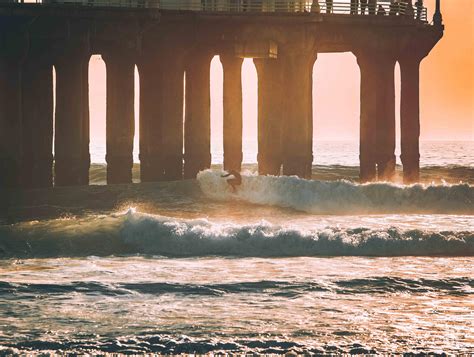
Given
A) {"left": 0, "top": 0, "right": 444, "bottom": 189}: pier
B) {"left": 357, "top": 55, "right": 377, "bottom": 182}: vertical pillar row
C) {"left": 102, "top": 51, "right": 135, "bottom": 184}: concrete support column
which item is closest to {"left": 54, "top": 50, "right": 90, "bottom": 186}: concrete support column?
{"left": 0, "top": 0, "right": 444, "bottom": 189}: pier

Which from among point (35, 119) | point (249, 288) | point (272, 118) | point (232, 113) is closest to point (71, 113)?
point (35, 119)

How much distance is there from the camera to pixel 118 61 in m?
33.5

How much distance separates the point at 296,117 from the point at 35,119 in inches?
356

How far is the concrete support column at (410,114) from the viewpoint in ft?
124

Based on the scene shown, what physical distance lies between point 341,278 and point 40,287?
194 inches

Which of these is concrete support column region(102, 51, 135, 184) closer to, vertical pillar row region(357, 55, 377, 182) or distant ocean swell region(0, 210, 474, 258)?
vertical pillar row region(357, 55, 377, 182)

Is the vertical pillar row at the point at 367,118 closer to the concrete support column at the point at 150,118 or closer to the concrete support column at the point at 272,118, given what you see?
the concrete support column at the point at 272,118

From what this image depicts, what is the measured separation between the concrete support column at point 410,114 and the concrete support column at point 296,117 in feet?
15.3

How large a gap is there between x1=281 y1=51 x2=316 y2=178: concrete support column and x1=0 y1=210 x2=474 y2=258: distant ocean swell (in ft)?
42.3

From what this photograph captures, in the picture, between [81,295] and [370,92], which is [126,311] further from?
[370,92]

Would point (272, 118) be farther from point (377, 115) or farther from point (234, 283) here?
point (234, 283)

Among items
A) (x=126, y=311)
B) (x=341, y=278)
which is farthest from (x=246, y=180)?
(x=126, y=311)

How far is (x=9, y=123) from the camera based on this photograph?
1292 inches

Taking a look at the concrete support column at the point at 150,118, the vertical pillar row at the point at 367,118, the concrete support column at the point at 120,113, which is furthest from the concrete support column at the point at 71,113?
the vertical pillar row at the point at 367,118
